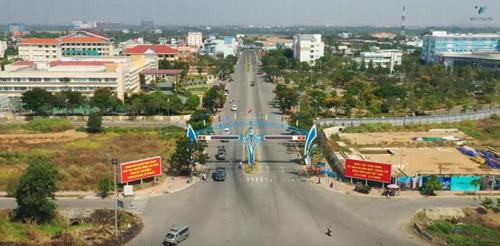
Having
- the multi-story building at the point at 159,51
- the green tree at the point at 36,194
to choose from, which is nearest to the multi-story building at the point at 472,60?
the multi-story building at the point at 159,51

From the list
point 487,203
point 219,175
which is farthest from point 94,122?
point 487,203

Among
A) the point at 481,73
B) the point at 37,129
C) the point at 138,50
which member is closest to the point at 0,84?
the point at 37,129

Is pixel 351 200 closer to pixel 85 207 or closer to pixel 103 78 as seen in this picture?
pixel 85 207

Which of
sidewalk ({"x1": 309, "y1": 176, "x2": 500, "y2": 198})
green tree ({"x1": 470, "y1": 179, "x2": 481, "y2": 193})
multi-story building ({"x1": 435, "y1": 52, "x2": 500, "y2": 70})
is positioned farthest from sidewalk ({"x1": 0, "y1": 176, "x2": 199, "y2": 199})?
multi-story building ({"x1": 435, "y1": 52, "x2": 500, "y2": 70})

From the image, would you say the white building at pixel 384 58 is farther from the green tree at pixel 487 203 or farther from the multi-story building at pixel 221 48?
the green tree at pixel 487 203

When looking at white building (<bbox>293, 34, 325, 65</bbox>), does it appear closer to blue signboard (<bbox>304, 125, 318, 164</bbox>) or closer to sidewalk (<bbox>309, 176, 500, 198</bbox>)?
blue signboard (<bbox>304, 125, 318, 164</bbox>)
